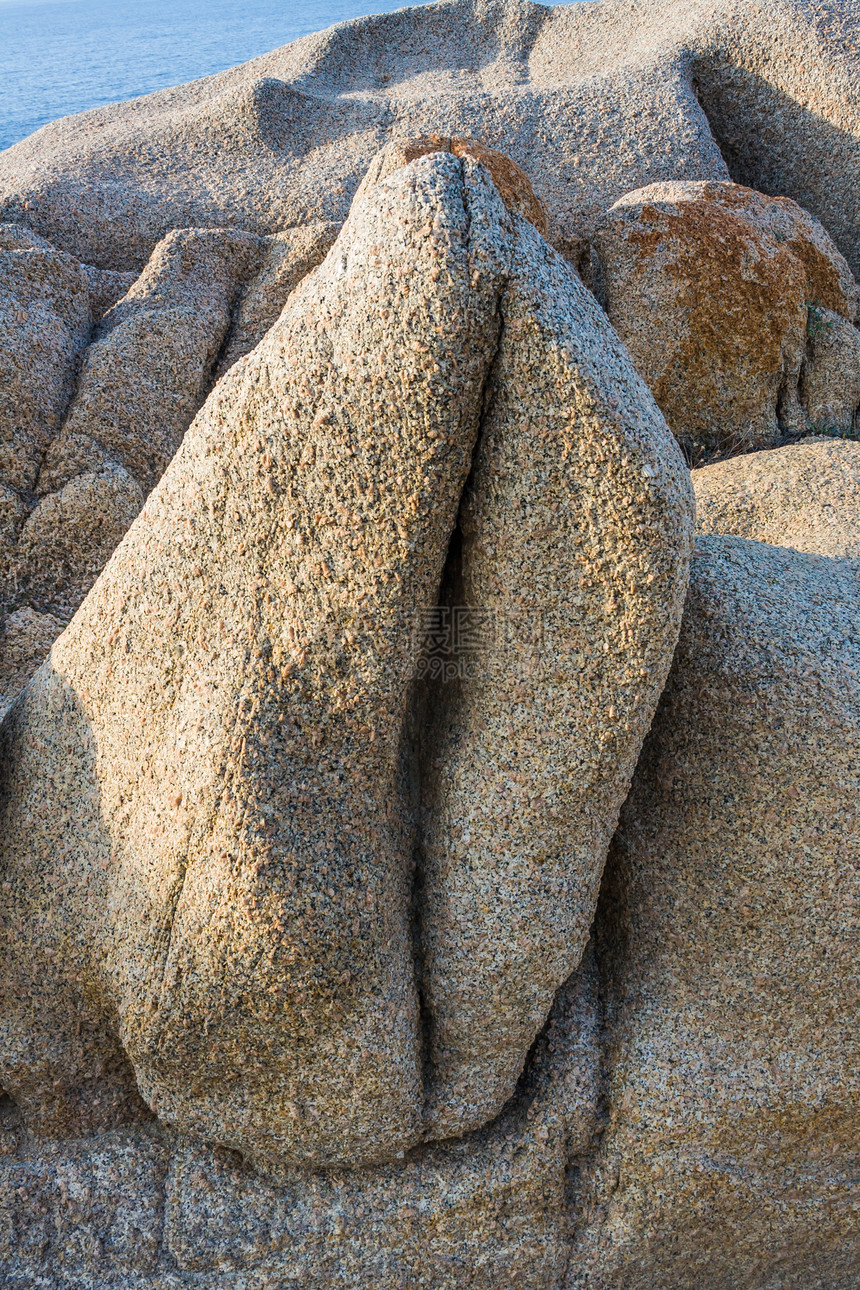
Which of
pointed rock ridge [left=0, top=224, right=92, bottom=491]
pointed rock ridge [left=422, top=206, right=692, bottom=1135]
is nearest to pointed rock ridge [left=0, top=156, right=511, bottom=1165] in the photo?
pointed rock ridge [left=422, top=206, right=692, bottom=1135]

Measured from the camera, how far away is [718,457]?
587 cm

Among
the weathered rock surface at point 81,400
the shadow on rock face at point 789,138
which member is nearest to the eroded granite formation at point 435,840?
the weathered rock surface at point 81,400

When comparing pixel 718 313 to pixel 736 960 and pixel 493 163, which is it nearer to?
pixel 493 163

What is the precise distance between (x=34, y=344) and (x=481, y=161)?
2605mm

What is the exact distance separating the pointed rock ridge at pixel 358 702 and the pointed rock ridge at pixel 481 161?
2.64 m

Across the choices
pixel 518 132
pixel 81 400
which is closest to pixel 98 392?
pixel 81 400

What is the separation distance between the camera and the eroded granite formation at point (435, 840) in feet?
8.41

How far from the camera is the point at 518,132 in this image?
714cm

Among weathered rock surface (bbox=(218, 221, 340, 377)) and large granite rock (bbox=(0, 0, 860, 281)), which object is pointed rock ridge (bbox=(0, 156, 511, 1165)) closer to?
weathered rock surface (bbox=(218, 221, 340, 377))

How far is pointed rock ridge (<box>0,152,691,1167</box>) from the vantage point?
2512mm

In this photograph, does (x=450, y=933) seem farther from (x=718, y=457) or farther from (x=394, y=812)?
(x=718, y=457)

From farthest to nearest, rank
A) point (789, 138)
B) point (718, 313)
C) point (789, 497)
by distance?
point (789, 138) → point (718, 313) → point (789, 497)

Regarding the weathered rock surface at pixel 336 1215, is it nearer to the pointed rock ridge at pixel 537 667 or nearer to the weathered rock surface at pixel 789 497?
the pointed rock ridge at pixel 537 667

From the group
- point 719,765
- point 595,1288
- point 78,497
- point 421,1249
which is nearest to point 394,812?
point 719,765
